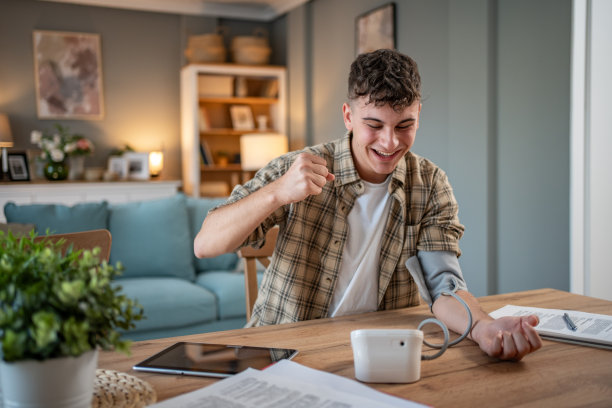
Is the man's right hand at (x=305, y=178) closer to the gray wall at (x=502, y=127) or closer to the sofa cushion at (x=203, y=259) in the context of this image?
the gray wall at (x=502, y=127)

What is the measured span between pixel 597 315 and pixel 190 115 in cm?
466

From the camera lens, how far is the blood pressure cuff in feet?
4.47

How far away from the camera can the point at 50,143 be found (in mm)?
5000

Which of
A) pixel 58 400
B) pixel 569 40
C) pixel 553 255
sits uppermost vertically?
pixel 569 40

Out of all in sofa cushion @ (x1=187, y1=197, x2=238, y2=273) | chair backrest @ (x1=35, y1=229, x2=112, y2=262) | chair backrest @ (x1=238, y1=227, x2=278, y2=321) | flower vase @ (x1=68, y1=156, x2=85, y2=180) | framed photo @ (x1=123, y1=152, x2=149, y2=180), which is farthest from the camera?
framed photo @ (x1=123, y1=152, x2=149, y2=180)

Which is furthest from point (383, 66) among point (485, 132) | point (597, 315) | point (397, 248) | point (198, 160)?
point (198, 160)

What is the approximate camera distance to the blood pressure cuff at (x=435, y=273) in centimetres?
136

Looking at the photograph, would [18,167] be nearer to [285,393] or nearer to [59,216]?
[59,216]

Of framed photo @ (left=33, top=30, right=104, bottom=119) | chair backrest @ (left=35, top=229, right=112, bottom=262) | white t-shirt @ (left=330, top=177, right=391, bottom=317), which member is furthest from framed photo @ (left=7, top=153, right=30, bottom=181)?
white t-shirt @ (left=330, top=177, right=391, bottom=317)

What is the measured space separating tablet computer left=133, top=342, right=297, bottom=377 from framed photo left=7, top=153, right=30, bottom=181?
178 inches

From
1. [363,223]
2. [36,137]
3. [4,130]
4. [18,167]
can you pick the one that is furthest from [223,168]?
[363,223]

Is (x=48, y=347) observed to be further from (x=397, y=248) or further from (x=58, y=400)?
(x=397, y=248)

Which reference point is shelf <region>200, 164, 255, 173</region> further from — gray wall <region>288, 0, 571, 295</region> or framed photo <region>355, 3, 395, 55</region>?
gray wall <region>288, 0, 571, 295</region>

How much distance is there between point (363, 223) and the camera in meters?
1.52
